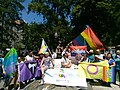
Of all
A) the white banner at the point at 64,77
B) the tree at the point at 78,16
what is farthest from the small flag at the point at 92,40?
the tree at the point at 78,16

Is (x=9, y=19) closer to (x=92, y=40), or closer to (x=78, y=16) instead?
(x=78, y=16)

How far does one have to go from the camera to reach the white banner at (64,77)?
10.8m

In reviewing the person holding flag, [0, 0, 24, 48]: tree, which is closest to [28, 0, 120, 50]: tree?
[0, 0, 24, 48]: tree

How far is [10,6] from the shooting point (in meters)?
62.3

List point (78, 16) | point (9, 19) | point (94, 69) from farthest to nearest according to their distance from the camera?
point (9, 19) → point (78, 16) → point (94, 69)

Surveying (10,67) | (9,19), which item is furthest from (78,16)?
(10,67)

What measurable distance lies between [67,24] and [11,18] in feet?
41.2

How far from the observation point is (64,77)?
434 inches

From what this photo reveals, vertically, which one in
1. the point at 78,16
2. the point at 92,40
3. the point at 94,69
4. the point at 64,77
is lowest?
the point at 64,77

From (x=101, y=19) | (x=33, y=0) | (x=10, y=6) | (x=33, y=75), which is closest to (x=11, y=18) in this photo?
(x=10, y=6)

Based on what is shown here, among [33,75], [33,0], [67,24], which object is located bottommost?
[33,75]

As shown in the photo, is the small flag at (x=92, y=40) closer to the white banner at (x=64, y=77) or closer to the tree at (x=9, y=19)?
the white banner at (x=64, y=77)

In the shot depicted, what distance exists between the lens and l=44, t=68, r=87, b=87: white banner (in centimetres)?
1079

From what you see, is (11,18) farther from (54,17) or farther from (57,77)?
(57,77)
